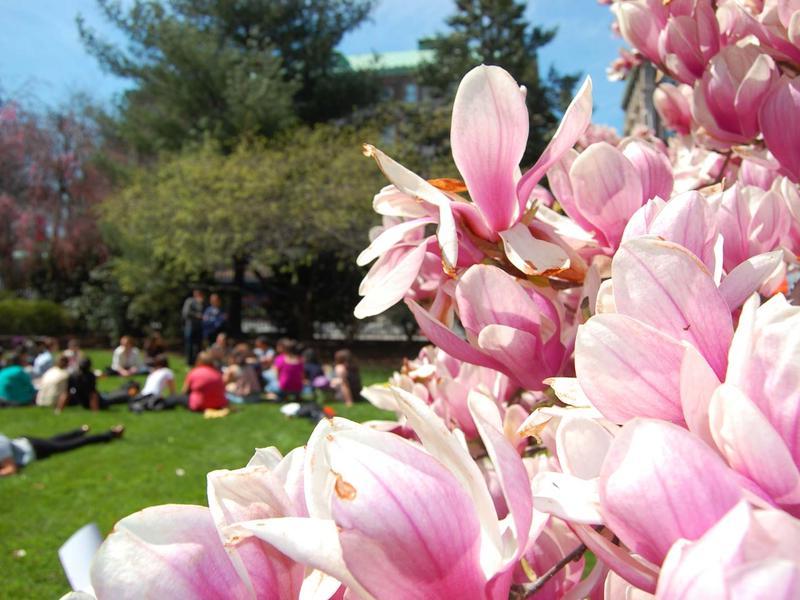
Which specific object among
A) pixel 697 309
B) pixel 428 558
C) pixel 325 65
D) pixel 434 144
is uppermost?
pixel 325 65

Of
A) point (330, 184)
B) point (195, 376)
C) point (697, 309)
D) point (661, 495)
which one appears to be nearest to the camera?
point (661, 495)

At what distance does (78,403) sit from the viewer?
8.48 m

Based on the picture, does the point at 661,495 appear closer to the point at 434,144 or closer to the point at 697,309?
the point at 697,309

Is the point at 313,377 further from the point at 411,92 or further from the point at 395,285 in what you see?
the point at 411,92

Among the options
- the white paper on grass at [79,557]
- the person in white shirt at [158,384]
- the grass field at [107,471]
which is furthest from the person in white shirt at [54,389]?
the white paper on grass at [79,557]

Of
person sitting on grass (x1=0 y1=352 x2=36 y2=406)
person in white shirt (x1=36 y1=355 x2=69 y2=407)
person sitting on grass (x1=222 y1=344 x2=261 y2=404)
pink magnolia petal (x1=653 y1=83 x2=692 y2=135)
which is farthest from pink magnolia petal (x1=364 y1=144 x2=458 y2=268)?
person sitting on grass (x1=0 y1=352 x2=36 y2=406)

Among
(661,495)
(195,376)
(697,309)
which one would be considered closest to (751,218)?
(697,309)

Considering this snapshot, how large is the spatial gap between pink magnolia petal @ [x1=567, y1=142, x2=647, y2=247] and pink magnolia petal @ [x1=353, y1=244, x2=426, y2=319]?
180 millimetres

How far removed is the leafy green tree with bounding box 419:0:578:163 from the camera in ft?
62.8

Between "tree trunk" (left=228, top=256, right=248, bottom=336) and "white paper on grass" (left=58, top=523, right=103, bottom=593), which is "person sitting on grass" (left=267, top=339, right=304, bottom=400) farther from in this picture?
"tree trunk" (left=228, top=256, right=248, bottom=336)

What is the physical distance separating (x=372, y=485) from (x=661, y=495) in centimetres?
14

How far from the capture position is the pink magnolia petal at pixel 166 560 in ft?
1.31

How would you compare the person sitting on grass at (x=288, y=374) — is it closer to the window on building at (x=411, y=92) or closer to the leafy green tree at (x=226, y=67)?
the leafy green tree at (x=226, y=67)

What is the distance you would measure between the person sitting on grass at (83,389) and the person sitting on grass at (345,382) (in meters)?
2.82
